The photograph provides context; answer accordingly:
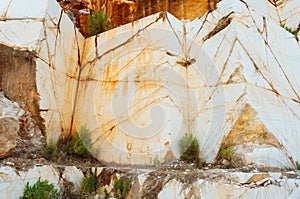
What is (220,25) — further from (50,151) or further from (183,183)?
(50,151)

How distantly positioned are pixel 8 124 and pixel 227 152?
3105 millimetres

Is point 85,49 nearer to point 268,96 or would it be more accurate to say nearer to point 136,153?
point 136,153

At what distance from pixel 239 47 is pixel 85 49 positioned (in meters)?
3.03

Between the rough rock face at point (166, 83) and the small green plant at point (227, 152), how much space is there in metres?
0.09

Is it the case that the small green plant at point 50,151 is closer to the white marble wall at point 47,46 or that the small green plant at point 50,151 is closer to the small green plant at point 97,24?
the white marble wall at point 47,46

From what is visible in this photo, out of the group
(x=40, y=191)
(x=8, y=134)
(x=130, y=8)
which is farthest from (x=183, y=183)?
(x=130, y=8)

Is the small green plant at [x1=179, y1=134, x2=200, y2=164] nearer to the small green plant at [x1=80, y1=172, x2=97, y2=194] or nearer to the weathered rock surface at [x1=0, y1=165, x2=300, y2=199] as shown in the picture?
the weathered rock surface at [x1=0, y1=165, x2=300, y2=199]

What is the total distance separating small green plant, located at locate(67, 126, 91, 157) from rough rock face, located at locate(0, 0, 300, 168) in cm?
11

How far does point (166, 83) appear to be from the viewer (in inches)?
216

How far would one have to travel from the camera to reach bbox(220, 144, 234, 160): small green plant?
4.49m

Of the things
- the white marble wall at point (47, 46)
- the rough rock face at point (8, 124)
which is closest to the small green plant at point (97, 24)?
the white marble wall at point (47, 46)

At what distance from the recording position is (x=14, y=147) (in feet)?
14.0

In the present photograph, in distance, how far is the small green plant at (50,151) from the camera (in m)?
4.57

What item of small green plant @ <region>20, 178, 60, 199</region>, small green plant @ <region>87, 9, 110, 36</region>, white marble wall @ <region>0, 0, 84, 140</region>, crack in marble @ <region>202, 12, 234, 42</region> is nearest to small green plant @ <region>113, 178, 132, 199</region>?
small green plant @ <region>20, 178, 60, 199</region>
